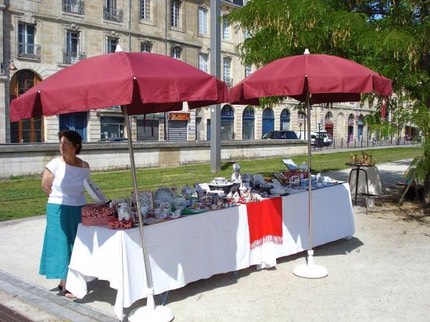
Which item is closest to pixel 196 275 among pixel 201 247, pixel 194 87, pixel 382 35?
pixel 201 247

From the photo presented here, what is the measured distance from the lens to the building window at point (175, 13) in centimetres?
4434

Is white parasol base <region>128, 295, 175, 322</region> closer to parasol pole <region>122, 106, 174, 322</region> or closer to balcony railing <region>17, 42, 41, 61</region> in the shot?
parasol pole <region>122, 106, 174, 322</region>

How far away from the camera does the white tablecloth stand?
4.64 m

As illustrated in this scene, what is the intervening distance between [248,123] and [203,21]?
38.6ft

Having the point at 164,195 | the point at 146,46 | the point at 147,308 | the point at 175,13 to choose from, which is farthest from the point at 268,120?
the point at 147,308

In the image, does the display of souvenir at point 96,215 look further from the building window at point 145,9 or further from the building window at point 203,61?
the building window at point 203,61


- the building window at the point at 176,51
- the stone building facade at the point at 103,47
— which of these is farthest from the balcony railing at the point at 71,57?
the building window at the point at 176,51

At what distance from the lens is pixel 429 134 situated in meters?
7.77

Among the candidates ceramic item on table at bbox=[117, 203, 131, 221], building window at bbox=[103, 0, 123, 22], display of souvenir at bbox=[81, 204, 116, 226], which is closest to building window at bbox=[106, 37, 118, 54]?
building window at bbox=[103, 0, 123, 22]

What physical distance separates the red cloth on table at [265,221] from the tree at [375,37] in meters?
3.20

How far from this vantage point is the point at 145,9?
42062 mm

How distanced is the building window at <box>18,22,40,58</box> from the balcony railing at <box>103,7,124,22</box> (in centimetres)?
643

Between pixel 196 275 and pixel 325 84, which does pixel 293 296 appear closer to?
pixel 196 275

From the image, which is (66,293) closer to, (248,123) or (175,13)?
(175,13)
